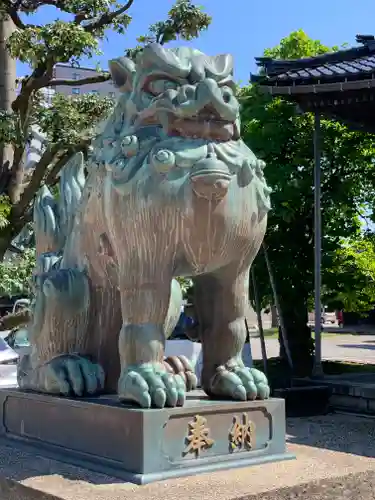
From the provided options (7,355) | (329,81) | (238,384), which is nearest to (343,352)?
(7,355)

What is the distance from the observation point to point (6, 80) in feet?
28.7

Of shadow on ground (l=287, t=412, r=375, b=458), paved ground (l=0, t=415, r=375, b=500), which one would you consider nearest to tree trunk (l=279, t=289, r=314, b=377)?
shadow on ground (l=287, t=412, r=375, b=458)

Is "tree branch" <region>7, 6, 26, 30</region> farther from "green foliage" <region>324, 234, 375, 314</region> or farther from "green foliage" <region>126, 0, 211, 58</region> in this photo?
"green foliage" <region>324, 234, 375, 314</region>

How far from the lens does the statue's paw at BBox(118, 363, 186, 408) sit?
2.29 metres

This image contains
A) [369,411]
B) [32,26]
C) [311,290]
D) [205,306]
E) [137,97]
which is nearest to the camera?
[137,97]

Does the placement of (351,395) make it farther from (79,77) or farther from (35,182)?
(79,77)

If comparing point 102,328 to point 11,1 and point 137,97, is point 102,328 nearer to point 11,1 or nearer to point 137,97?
point 137,97

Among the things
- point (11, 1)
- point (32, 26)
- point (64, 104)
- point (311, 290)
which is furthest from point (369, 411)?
point (11, 1)

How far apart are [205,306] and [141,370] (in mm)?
459

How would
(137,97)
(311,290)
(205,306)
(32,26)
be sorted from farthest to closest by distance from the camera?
1. (311,290)
2. (32,26)
3. (205,306)
4. (137,97)

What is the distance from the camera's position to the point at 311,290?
32.6ft

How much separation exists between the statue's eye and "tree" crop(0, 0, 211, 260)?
17.3 ft

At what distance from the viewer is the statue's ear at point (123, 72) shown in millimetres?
2599

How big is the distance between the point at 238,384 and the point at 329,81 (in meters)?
5.00
